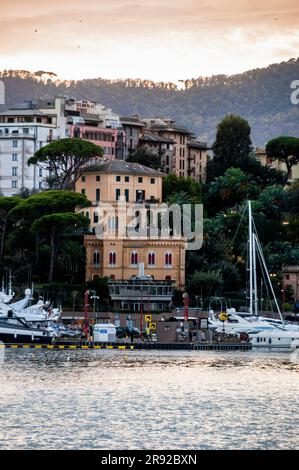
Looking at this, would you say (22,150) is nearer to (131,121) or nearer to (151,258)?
(131,121)

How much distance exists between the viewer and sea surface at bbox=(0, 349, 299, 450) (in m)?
65.9

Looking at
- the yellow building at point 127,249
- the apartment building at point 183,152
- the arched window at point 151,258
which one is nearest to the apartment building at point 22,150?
the apartment building at point 183,152

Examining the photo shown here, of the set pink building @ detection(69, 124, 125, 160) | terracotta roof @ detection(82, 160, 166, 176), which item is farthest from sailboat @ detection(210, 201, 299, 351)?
pink building @ detection(69, 124, 125, 160)

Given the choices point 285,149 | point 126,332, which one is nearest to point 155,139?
point 285,149

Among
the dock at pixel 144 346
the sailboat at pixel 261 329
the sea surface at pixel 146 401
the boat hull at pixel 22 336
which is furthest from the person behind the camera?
the sailboat at pixel 261 329

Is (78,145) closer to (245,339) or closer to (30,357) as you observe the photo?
(245,339)

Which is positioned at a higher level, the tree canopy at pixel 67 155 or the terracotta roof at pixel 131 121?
the terracotta roof at pixel 131 121

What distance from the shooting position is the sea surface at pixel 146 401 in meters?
65.9

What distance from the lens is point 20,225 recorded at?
440ft

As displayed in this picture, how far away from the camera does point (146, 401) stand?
7762 centimetres

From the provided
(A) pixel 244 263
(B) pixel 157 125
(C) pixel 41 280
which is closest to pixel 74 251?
(C) pixel 41 280

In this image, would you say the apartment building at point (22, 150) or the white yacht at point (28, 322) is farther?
the apartment building at point (22, 150)

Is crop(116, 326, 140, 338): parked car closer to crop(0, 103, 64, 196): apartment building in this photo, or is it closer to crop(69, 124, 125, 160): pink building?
crop(0, 103, 64, 196): apartment building

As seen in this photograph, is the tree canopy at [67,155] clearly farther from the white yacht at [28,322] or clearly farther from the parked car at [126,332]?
the parked car at [126,332]
